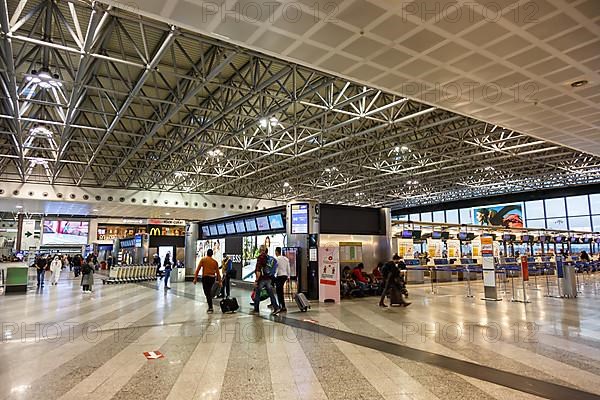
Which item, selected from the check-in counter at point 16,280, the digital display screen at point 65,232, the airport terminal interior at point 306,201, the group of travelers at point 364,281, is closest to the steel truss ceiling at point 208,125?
the airport terminal interior at point 306,201

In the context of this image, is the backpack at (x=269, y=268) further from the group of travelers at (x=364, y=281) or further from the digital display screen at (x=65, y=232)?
the digital display screen at (x=65, y=232)

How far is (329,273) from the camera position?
1190cm

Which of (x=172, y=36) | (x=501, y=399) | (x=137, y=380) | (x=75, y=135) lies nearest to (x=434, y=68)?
(x=501, y=399)

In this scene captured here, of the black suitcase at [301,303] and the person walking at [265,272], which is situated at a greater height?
the person walking at [265,272]

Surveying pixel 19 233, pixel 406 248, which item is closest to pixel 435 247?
pixel 406 248

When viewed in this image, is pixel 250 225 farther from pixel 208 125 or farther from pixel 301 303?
pixel 301 303

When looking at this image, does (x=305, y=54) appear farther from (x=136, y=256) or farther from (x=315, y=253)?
(x=136, y=256)

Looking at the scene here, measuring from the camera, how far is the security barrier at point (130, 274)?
22.3 m

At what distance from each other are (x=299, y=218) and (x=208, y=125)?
4.82 meters

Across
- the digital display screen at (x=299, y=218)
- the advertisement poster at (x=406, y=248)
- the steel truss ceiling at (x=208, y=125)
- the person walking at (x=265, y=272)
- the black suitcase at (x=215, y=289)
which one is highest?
the steel truss ceiling at (x=208, y=125)

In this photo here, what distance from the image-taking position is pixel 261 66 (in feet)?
36.9

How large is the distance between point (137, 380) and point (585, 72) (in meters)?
8.16

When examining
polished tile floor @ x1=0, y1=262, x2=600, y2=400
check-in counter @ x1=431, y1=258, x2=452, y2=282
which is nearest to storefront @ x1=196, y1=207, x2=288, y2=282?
polished tile floor @ x1=0, y1=262, x2=600, y2=400

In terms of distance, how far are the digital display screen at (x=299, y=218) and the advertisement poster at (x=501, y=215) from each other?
28.6 metres
